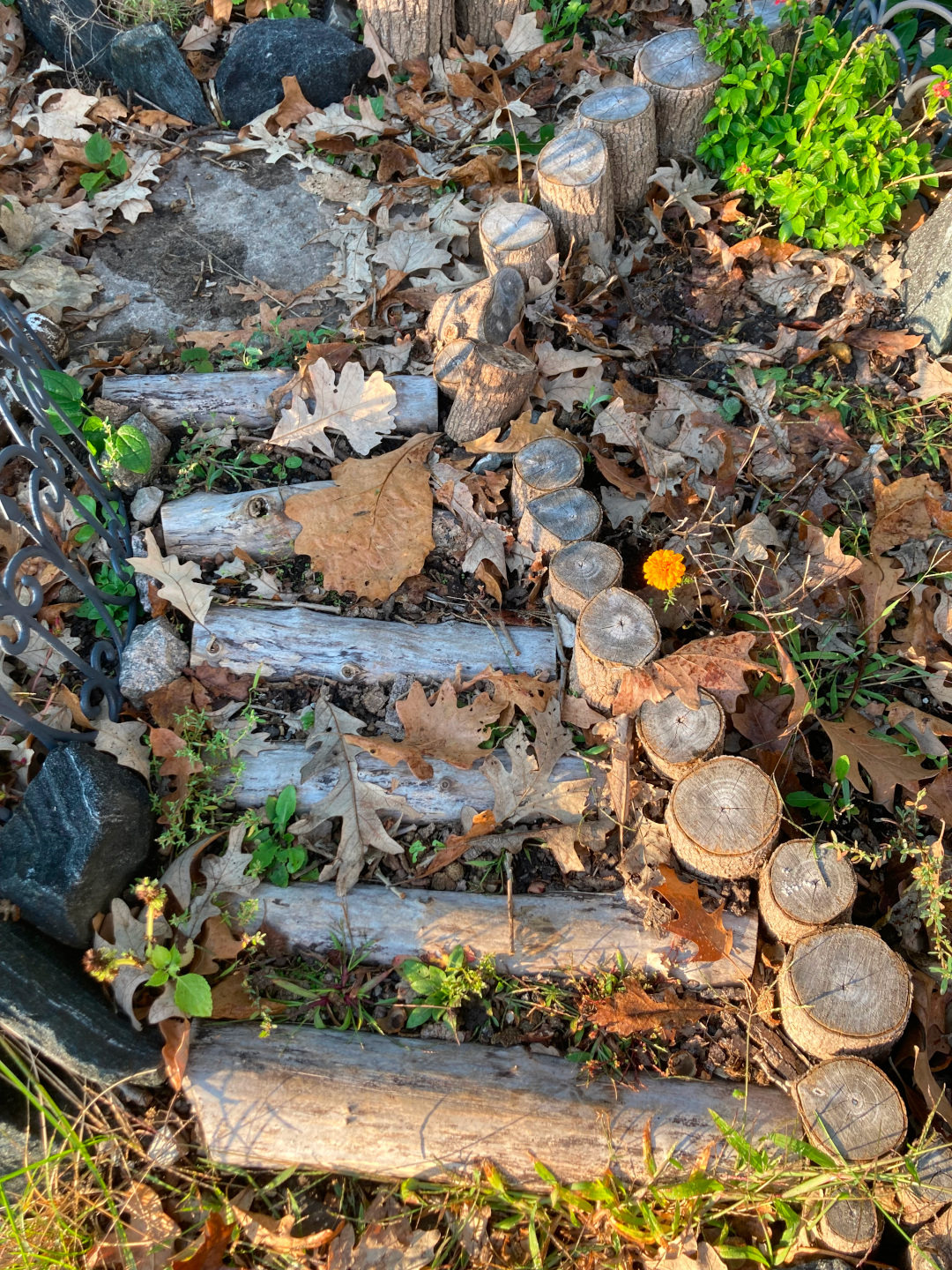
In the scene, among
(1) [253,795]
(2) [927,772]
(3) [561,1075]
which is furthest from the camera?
(1) [253,795]

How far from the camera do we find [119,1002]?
2309 millimetres

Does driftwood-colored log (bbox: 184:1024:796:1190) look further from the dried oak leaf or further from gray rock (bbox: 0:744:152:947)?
the dried oak leaf

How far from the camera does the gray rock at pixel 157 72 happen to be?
402 cm

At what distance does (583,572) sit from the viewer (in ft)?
8.22

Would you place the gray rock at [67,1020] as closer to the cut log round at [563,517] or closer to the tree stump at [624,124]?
the cut log round at [563,517]

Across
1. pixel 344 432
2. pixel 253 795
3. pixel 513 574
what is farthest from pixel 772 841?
pixel 344 432

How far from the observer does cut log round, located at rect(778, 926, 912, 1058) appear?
6.47 ft

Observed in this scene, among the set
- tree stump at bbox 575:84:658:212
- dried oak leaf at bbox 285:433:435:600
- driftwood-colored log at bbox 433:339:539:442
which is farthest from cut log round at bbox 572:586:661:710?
tree stump at bbox 575:84:658:212

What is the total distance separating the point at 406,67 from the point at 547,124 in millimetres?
839

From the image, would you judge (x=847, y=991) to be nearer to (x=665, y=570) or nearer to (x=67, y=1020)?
(x=665, y=570)

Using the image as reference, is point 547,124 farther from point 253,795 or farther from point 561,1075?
point 561,1075

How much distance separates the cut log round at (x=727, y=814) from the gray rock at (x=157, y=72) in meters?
4.20

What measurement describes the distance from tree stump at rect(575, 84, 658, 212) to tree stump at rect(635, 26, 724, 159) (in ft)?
0.34

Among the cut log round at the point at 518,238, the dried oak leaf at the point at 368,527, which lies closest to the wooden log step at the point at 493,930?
the dried oak leaf at the point at 368,527
